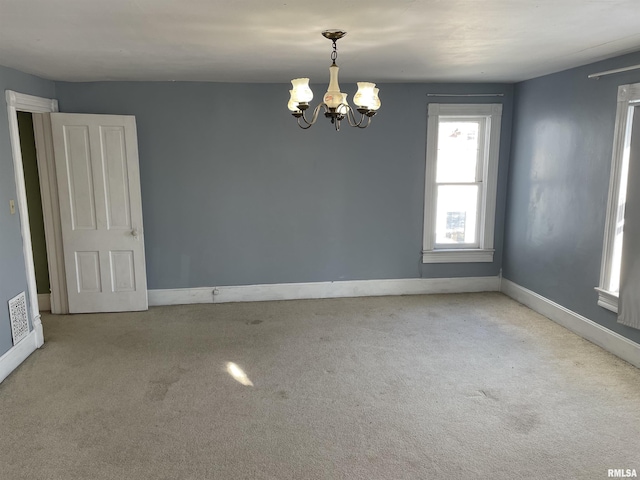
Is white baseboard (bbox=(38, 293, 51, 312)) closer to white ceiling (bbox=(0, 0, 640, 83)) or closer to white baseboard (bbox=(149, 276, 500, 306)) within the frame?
white baseboard (bbox=(149, 276, 500, 306))

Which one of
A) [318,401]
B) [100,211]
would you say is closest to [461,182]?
[318,401]

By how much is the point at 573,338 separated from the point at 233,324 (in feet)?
10.7

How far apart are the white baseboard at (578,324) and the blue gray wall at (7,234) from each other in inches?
195

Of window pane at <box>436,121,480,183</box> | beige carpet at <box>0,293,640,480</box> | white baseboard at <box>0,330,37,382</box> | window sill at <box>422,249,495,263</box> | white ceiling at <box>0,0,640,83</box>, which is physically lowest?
beige carpet at <box>0,293,640,480</box>

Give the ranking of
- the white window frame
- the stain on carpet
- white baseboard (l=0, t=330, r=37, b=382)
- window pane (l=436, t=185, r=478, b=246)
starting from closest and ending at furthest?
the stain on carpet < white baseboard (l=0, t=330, r=37, b=382) < the white window frame < window pane (l=436, t=185, r=478, b=246)

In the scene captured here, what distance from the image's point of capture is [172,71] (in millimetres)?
4227

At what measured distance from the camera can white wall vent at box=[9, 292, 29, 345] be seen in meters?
3.64

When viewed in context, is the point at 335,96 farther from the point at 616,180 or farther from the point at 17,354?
the point at 17,354

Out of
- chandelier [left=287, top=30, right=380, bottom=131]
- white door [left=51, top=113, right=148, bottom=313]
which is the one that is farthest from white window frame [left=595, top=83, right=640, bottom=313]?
white door [left=51, top=113, right=148, bottom=313]

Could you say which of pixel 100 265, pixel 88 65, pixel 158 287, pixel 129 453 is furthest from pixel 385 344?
pixel 88 65

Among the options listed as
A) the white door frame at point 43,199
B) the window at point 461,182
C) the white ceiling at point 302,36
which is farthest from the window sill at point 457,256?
the white door frame at point 43,199

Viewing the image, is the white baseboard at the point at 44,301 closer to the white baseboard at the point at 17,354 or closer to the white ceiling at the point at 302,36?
the white baseboard at the point at 17,354

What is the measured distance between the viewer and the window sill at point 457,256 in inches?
216

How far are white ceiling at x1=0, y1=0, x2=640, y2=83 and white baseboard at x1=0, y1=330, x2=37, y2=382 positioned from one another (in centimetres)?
227
